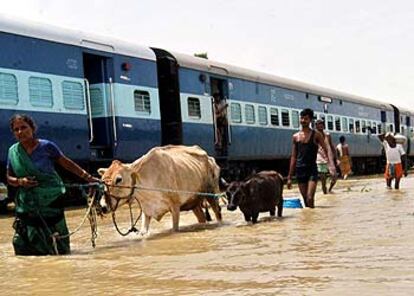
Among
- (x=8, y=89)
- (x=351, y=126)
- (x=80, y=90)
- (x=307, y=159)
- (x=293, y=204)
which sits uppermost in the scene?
(x=80, y=90)

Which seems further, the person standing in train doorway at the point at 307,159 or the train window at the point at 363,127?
the train window at the point at 363,127

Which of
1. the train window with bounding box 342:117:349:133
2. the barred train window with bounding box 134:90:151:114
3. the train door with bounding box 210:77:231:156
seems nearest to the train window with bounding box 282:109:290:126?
the train door with bounding box 210:77:231:156

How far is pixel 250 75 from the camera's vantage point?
68.5 ft

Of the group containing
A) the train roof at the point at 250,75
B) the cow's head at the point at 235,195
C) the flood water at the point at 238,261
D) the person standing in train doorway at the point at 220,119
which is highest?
the train roof at the point at 250,75

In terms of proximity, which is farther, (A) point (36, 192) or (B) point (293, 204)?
(B) point (293, 204)

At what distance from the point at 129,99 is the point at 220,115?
443 centimetres

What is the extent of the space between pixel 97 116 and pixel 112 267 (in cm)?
850

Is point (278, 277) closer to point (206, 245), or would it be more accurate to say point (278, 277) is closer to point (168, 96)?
point (206, 245)

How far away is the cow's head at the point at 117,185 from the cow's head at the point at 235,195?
143 cm

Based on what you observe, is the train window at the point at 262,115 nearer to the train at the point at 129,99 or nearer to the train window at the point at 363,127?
the train at the point at 129,99

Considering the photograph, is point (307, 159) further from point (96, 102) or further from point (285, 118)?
point (285, 118)

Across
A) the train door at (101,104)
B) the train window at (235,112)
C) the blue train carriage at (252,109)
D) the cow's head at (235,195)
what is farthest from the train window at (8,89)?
the train window at (235,112)

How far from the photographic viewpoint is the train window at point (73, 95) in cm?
1332

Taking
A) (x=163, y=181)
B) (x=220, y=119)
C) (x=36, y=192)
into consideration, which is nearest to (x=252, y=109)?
(x=220, y=119)
